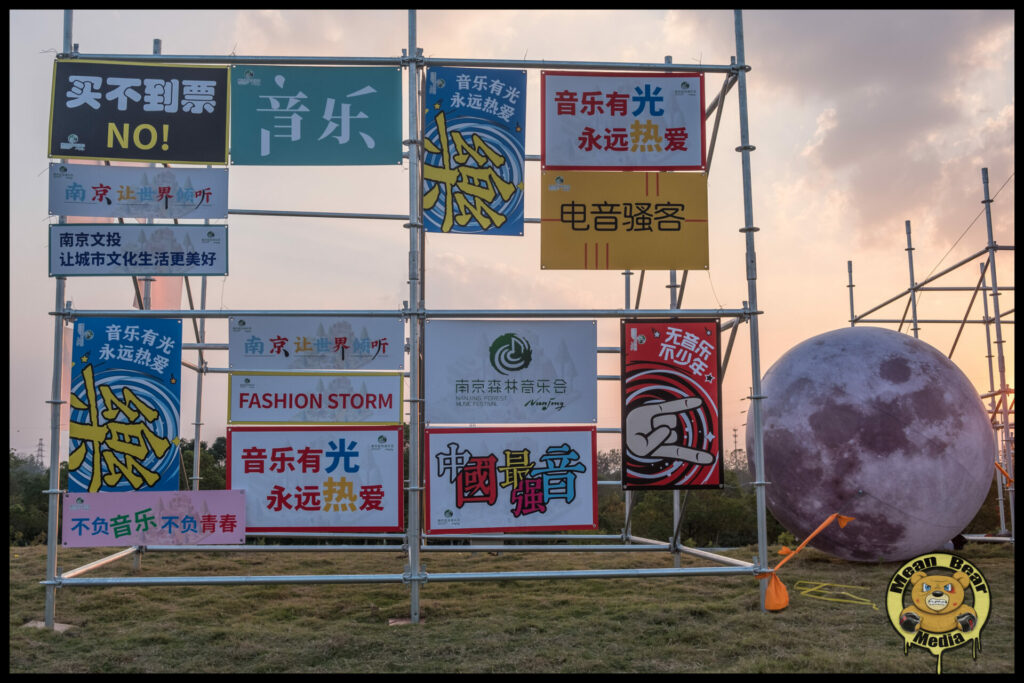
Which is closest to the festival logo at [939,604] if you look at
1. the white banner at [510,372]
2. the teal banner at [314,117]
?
the white banner at [510,372]

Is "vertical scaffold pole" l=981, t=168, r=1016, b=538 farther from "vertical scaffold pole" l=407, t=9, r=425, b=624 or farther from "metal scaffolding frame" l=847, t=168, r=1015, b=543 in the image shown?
"vertical scaffold pole" l=407, t=9, r=425, b=624

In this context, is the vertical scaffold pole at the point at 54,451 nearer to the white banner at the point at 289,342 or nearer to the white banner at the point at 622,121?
the white banner at the point at 289,342

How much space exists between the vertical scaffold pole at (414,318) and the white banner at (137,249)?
5.20ft

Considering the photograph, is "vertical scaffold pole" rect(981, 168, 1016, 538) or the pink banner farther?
"vertical scaffold pole" rect(981, 168, 1016, 538)

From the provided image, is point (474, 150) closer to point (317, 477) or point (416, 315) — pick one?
point (416, 315)

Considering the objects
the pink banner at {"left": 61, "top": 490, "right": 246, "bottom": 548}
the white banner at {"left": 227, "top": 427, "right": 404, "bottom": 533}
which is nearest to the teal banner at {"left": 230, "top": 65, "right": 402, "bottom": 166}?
the white banner at {"left": 227, "top": 427, "right": 404, "bottom": 533}

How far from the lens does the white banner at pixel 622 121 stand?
7137 mm

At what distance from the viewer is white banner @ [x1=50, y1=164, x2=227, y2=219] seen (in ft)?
22.7

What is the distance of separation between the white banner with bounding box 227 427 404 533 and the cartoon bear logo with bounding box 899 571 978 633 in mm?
3744

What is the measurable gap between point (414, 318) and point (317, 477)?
150cm

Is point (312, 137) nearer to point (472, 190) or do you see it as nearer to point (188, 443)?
point (472, 190)

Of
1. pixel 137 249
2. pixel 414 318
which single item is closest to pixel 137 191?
pixel 137 249

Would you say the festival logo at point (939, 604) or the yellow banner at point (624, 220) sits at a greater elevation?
the yellow banner at point (624, 220)

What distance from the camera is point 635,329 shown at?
7066 millimetres
